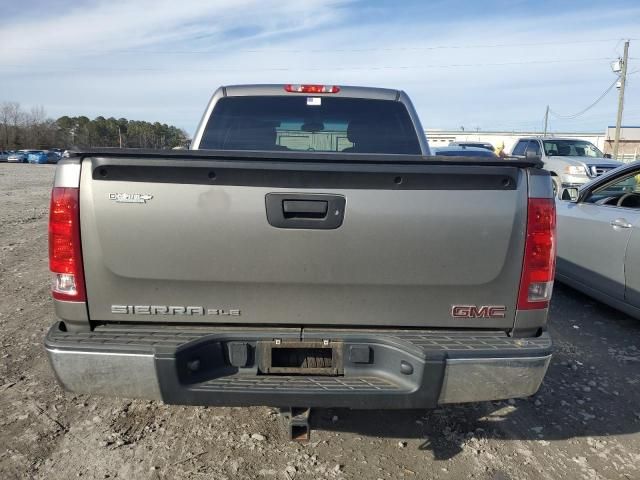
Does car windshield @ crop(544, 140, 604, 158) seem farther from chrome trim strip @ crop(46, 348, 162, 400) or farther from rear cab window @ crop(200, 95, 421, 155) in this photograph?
chrome trim strip @ crop(46, 348, 162, 400)

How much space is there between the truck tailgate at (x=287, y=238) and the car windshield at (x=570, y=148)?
50.1 ft

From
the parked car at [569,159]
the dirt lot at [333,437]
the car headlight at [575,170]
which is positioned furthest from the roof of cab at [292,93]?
the car headlight at [575,170]

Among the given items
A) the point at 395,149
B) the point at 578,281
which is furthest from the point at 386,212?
the point at 578,281

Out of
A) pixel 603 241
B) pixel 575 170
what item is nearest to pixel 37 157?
pixel 575 170

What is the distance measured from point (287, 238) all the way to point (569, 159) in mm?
14422

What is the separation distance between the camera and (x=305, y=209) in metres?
2.29

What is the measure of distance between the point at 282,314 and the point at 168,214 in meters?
0.70

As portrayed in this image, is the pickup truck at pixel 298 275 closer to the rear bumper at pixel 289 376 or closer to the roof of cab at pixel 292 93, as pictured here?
the rear bumper at pixel 289 376

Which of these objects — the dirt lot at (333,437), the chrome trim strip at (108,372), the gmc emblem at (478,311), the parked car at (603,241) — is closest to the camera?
the chrome trim strip at (108,372)

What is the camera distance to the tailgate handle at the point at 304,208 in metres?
2.29

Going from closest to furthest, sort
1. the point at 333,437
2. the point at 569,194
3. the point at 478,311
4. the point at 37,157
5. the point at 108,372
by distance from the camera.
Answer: the point at 108,372 → the point at 478,311 → the point at 333,437 → the point at 569,194 → the point at 37,157

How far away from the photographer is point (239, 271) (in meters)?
2.32

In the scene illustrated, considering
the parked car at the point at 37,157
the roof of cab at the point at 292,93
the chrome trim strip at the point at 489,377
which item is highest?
the roof of cab at the point at 292,93

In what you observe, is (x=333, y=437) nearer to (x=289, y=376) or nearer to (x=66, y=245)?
(x=289, y=376)
